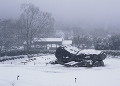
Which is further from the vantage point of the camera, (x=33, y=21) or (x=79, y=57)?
(x=33, y=21)

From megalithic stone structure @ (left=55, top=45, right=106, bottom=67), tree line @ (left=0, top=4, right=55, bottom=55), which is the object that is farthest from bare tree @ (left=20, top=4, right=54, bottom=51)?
megalithic stone structure @ (left=55, top=45, right=106, bottom=67)

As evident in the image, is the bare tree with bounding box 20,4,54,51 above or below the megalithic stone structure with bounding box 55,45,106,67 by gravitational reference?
above

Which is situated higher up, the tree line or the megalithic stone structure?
the tree line

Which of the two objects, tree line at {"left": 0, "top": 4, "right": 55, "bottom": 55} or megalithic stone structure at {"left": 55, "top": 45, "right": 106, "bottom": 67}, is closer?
megalithic stone structure at {"left": 55, "top": 45, "right": 106, "bottom": 67}

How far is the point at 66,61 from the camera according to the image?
34.5 m

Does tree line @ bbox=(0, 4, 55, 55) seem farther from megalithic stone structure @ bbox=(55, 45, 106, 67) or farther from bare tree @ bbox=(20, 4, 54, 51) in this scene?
Result: megalithic stone structure @ bbox=(55, 45, 106, 67)

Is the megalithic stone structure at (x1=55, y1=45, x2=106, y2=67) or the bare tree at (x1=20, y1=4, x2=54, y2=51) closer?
the megalithic stone structure at (x1=55, y1=45, x2=106, y2=67)

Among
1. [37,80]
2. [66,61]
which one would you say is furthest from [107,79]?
[66,61]

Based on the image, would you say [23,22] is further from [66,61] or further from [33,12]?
[66,61]

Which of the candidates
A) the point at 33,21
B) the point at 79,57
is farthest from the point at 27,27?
the point at 79,57

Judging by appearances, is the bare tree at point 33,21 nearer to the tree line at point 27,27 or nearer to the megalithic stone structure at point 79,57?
the tree line at point 27,27

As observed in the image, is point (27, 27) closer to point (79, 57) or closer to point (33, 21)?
point (33, 21)

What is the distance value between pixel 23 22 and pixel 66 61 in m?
31.5

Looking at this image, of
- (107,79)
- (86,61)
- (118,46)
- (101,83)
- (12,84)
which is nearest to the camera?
(12,84)
